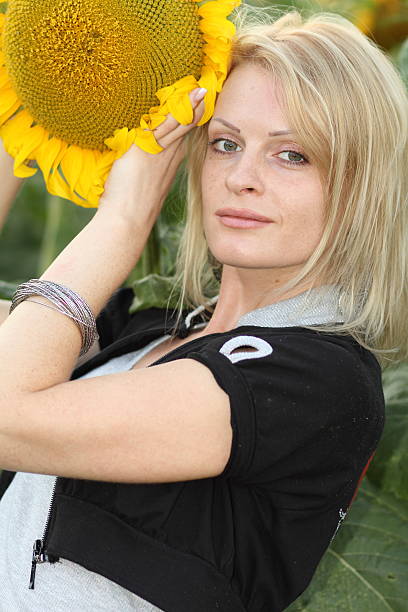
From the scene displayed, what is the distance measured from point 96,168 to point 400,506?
41.3 inches

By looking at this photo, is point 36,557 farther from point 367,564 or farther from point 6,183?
point 367,564

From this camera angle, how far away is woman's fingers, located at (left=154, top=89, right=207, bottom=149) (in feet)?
4.88

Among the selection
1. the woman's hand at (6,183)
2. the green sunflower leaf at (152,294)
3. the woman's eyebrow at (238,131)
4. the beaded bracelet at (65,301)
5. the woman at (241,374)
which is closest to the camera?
the woman at (241,374)

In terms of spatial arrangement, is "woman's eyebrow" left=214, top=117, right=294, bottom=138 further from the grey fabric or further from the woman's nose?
the grey fabric

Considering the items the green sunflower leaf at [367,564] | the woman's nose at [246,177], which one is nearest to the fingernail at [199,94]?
the woman's nose at [246,177]

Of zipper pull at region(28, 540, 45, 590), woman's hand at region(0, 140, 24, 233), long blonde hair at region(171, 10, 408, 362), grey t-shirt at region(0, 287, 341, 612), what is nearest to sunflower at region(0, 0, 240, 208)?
long blonde hair at region(171, 10, 408, 362)

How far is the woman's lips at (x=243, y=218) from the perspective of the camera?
1.54 meters

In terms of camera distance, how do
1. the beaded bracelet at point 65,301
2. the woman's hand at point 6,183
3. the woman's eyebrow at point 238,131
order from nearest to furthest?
the beaded bracelet at point 65,301, the woman's eyebrow at point 238,131, the woman's hand at point 6,183

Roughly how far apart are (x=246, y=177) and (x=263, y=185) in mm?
30

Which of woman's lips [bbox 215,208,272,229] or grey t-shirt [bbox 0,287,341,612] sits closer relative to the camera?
grey t-shirt [bbox 0,287,341,612]

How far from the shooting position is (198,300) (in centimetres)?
196

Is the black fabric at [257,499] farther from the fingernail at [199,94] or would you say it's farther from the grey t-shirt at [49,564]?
the fingernail at [199,94]

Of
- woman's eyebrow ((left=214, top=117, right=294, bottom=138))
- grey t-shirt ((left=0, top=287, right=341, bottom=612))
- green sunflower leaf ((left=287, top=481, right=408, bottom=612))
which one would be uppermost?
woman's eyebrow ((left=214, top=117, right=294, bottom=138))

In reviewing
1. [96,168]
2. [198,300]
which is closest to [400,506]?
[198,300]
